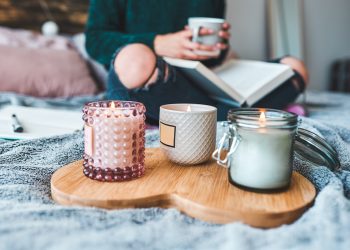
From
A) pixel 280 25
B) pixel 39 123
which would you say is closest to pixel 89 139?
pixel 39 123

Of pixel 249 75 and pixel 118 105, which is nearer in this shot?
pixel 118 105

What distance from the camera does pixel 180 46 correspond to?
116 centimetres

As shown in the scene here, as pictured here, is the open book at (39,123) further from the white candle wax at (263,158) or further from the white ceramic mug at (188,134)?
the white candle wax at (263,158)

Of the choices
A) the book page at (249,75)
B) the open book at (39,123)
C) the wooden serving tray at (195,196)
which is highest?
the book page at (249,75)

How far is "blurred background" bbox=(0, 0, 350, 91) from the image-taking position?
6.05 feet

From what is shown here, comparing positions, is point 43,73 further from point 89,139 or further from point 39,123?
point 89,139

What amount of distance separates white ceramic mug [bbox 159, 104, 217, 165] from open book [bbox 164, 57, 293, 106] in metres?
0.35

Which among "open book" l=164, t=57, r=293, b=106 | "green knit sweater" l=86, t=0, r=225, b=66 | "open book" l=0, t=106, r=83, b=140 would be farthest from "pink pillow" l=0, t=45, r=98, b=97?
"open book" l=164, t=57, r=293, b=106

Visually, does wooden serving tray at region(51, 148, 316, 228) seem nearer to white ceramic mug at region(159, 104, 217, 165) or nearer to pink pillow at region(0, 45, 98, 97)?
white ceramic mug at region(159, 104, 217, 165)

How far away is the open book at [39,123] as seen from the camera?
2.77ft

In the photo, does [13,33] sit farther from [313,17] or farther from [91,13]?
[313,17]

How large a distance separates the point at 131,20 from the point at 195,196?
3.39 ft

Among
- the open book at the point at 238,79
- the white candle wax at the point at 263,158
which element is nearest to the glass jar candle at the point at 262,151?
the white candle wax at the point at 263,158

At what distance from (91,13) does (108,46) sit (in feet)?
0.56
